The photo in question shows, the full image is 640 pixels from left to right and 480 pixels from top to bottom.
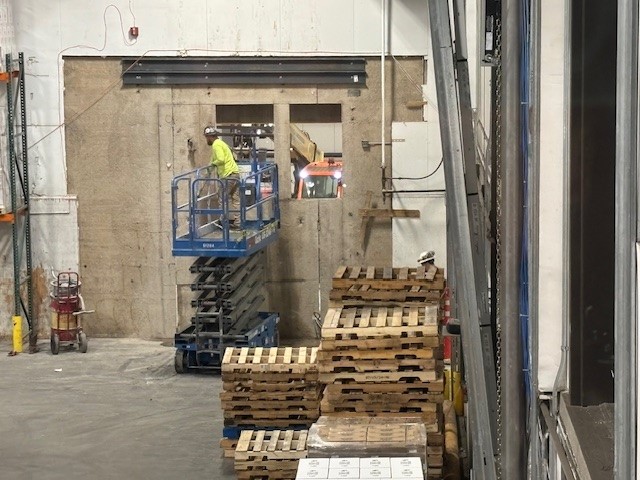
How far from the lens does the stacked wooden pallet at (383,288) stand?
1280 cm

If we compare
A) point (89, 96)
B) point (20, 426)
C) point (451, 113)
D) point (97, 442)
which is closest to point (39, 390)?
point (20, 426)

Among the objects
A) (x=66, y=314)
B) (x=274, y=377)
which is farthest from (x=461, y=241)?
(x=66, y=314)

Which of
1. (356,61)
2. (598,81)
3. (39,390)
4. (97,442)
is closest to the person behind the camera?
(598,81)

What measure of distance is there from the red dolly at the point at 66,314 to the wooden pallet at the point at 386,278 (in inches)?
239

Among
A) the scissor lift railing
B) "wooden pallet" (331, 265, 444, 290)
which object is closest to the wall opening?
the scissor lift railing

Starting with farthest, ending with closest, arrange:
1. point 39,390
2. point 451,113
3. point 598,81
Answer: point 39,390 < point 451,113 < point 598,81

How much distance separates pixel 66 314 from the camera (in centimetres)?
1808

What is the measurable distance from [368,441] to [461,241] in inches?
92.5

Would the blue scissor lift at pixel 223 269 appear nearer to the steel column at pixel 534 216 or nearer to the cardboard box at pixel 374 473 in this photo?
the cardboard box at pixel 374 473

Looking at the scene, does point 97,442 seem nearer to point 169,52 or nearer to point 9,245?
point 9,245

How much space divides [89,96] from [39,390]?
513 cm

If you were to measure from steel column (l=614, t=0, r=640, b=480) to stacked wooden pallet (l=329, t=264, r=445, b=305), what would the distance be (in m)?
9.40

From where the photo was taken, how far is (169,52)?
18703 millimetres

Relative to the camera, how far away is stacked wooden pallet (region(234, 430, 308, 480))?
37.5 feet
